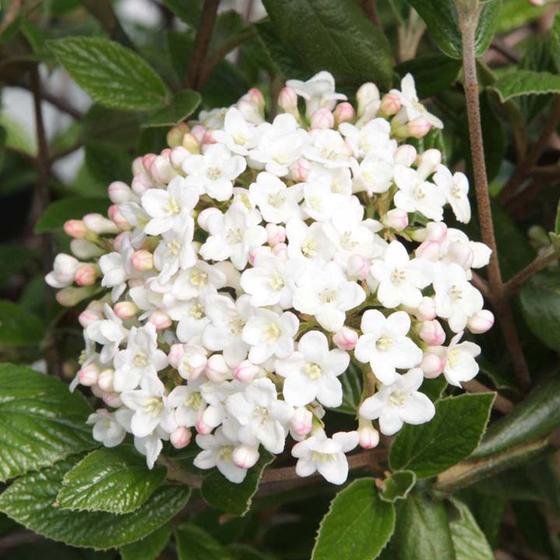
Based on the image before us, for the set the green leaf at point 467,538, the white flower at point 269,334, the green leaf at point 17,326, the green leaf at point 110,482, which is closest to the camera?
the white flower at point 269,334

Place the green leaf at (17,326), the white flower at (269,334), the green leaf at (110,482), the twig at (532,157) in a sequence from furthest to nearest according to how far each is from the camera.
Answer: the green leaf at (17,326) < the twig at (532,157) < the green leaf at (110,482) < the white flower at (269,334)

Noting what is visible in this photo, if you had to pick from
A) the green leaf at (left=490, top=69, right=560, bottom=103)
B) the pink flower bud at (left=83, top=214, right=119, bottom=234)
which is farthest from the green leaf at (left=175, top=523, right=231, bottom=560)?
the green leaf at (left=490, top=69, right=560, bottom=103)

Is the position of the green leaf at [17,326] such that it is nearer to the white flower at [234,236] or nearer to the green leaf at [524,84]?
the white flower at [234,236]

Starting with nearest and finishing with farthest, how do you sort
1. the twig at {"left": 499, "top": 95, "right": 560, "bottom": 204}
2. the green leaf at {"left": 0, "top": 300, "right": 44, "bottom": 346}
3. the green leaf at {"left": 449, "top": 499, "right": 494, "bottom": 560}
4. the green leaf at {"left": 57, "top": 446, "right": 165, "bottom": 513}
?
the green leaf at {"left": 57, "top": 446, "right": 165, "bottom": 513}
the green leaf at {"left": 449, "top": 499, "right": 494, "bottom": 560}
the twig at {"left": 499, "top": 95, "right": 560, "bottom": 204}
the green leaf at {"left": 0, "top": 300, "right": 44, "bottom": 346}

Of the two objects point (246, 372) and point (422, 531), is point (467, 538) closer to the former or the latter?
point (422, 531)

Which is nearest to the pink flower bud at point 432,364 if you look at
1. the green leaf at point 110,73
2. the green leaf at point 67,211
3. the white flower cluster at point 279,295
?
the white flower cluster at point 279,295

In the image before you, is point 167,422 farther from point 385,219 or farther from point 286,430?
point 385,219

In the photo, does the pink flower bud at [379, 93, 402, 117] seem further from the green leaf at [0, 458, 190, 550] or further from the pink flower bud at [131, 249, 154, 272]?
the green leaf at [0, 458, 190, 550]
